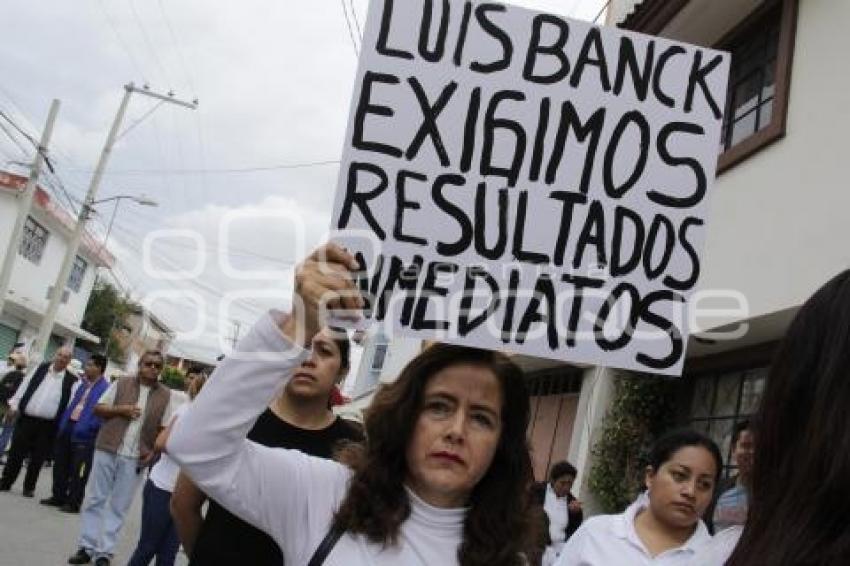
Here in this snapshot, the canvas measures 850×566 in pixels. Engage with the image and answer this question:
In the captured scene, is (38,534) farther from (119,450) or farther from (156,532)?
(156,532)

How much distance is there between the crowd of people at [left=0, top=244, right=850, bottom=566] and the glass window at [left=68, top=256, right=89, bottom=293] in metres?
41.8

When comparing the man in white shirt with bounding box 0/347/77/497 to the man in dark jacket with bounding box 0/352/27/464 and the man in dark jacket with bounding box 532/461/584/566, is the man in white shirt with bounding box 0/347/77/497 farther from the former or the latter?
the man in dark jacket with bounding box 532/461/584/566

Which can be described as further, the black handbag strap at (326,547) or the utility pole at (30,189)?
the utility pole at (30,189)

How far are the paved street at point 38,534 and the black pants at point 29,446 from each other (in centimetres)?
21

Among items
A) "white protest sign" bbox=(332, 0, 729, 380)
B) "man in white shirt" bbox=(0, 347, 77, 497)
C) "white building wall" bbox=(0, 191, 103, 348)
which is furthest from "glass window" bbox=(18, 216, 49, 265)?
"white protest sign" bbox=(332, 0, 729, 380)

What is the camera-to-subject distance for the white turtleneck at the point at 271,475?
198 cm

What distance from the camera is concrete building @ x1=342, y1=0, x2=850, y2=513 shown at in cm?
631

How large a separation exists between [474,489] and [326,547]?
43 cm

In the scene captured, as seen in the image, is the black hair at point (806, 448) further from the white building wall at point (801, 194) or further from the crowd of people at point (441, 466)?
the white building wall at point (801, 194)

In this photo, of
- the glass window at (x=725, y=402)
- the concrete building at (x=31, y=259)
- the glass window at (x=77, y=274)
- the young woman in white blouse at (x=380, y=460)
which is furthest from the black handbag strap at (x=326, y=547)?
the glass window at (x=77, y=274)

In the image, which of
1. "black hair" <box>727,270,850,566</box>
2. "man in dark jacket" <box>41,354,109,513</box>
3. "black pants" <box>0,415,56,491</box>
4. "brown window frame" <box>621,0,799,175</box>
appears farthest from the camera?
"black pants" <box>0,415,56,491</box>

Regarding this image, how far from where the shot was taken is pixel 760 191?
711cm

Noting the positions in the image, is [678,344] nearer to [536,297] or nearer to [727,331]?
Answer: [536,297]

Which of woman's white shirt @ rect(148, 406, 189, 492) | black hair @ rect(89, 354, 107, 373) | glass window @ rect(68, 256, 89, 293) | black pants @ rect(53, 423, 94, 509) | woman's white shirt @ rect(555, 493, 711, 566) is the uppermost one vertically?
glass window @ rect(68, 256, 89, 293)
